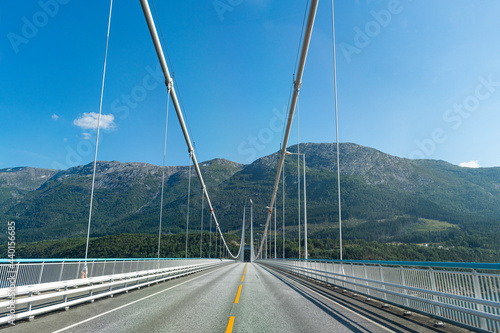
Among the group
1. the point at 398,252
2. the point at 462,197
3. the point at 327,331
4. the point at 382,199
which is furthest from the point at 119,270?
the point at 462,197

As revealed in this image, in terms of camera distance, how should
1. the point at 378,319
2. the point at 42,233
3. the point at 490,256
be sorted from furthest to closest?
the point at 42,233, the point at 490,256, the point at 378,319

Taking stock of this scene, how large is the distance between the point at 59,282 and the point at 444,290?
33.7 ft

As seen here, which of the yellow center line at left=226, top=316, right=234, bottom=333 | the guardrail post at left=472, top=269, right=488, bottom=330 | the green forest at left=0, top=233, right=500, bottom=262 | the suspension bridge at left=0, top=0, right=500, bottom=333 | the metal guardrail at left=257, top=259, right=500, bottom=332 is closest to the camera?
the metal guardrail at left=257, top=259, right=500, bottom=332

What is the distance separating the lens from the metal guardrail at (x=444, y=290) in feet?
21.9

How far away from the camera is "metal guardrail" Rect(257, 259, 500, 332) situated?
6.66m

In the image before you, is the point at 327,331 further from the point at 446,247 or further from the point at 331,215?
the point at 331,215

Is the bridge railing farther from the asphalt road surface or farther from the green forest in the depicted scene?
the green forest

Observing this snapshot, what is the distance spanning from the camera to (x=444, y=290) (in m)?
8.24

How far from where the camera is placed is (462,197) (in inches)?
7559

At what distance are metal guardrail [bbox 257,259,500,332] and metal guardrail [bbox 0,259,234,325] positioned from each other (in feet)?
32.0

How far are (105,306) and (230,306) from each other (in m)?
3.87

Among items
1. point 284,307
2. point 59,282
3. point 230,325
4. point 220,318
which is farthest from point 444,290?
A: point 59,282

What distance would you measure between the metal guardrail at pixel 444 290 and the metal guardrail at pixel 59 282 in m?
9.75

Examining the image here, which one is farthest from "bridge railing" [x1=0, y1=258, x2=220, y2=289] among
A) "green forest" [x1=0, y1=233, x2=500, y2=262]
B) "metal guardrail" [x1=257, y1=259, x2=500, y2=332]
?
"green forest" [x1=0, y1=233, x2=500, y2=262]
